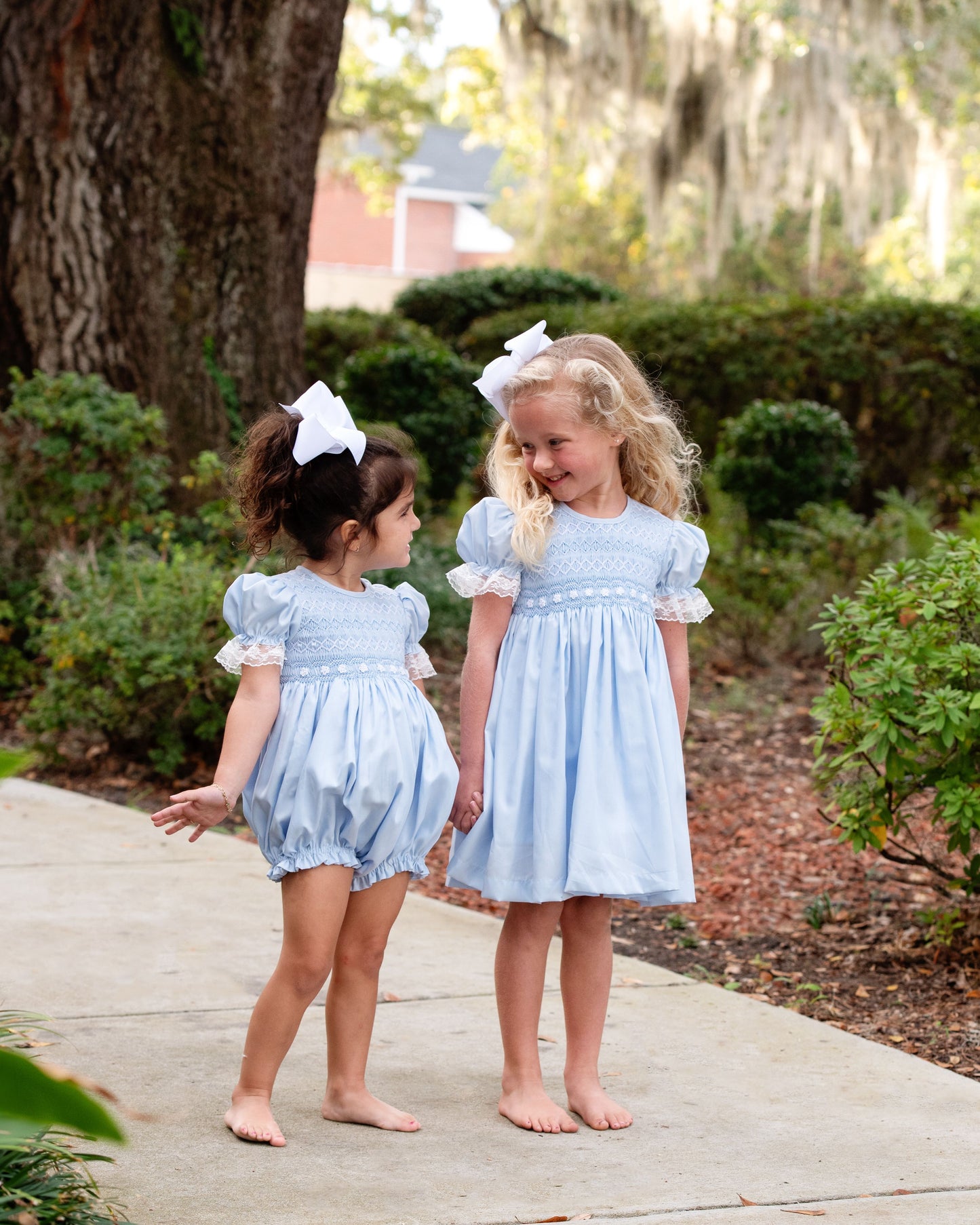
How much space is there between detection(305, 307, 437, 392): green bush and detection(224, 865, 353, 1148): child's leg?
28.0 feet

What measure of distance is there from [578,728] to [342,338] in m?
8.61

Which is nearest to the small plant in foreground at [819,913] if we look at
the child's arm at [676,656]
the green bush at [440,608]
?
the child's arm at [676,656]

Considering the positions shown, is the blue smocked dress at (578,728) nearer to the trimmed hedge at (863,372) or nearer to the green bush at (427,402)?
the green bush at (427,402)

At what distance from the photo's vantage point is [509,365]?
2.91 m

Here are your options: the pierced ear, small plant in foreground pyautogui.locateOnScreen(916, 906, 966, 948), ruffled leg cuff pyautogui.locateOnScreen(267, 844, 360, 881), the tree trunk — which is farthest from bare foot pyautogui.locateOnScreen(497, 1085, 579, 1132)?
the tree trunk

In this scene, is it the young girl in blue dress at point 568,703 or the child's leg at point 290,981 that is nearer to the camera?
the child's leg at point 290,981

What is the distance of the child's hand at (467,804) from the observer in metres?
2.80

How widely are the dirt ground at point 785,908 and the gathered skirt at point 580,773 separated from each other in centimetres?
103

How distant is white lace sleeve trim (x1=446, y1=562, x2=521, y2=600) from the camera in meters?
2.85

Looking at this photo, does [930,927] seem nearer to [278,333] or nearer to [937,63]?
[278,333]

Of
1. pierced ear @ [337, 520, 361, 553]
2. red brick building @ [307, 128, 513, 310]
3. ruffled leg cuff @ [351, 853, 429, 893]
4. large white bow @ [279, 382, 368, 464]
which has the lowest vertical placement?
ruffled leg cuff @ [351, 853, 429, 893]

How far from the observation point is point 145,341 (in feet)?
21.3

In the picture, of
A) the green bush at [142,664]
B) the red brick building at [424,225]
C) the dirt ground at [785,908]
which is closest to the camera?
the dirt ground at [785,908]

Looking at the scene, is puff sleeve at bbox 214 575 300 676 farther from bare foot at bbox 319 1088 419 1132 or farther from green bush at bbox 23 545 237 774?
green bush at bbox 23 545 237 774
